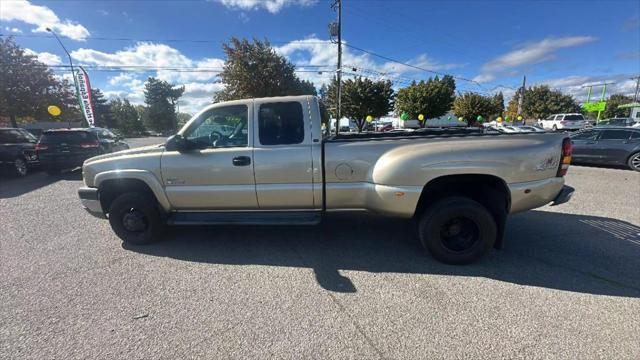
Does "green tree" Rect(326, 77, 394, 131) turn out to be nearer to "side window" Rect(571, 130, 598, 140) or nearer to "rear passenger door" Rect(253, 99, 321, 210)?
"side window" Rect(571, 130, 598, 140)

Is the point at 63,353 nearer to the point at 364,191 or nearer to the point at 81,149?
the point at 364,191

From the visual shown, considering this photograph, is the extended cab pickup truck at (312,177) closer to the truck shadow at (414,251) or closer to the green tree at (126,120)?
the truck shadow at (414,251)

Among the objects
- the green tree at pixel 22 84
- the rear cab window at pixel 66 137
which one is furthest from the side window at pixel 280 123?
the green tree at pixel 22 84

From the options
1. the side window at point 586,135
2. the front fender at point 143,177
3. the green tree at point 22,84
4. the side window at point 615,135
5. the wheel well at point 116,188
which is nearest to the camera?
the front fender at point 143,177

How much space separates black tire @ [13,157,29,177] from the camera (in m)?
9.21

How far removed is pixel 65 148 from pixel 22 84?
17.9 m

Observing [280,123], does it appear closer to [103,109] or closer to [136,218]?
[136,218]

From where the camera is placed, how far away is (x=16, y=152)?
9141mm

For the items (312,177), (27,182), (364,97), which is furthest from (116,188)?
(364,97)

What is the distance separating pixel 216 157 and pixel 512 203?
3453 millimetres

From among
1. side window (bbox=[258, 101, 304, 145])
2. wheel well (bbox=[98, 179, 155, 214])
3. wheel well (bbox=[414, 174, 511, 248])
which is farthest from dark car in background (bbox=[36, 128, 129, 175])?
wheel well (bbox=[414, 174, 511, 248])

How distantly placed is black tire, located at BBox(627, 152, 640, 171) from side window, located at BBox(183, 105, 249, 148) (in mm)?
11934

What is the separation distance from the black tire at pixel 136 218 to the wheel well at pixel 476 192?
344 cm

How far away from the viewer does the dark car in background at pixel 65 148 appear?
866 centimetres
